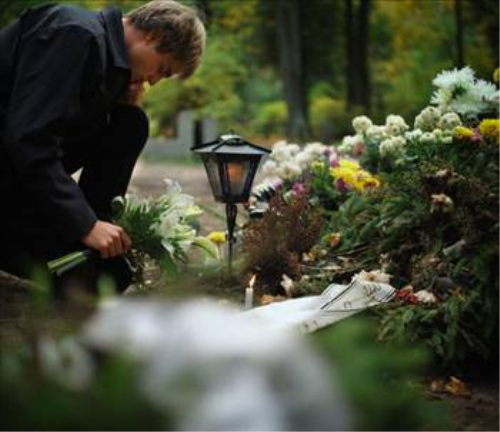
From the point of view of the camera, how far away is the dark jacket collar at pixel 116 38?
323 centimetres

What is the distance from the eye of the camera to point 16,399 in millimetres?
945

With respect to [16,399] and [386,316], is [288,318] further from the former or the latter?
[16,399]

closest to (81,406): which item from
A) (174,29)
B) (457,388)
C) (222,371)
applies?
(222,371)

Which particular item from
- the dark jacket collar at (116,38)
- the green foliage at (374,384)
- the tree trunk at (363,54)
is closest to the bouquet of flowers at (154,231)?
the dark jacket collar at (116,38)

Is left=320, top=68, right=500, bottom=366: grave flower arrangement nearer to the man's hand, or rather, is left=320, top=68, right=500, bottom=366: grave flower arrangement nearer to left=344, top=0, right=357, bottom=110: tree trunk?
the man's hand

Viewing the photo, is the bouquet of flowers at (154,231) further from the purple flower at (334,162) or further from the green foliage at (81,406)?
the green foliage at (81,406)

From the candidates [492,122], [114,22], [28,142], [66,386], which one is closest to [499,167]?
[492,122]

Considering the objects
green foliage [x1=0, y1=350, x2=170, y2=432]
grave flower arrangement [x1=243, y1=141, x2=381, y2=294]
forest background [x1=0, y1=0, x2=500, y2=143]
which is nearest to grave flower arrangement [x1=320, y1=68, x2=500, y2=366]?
grave flower arrangement [x1=243, y1=141, x2=381, y2=294]

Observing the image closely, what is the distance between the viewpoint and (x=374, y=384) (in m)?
1.03

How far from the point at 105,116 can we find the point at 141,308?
2646mm

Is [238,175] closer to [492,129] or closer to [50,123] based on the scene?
[492,129]

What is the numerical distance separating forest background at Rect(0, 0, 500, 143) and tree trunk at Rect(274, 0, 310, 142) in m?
0.02

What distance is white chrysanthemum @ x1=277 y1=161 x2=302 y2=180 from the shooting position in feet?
17.0

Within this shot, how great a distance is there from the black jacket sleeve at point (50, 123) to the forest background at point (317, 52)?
1260 cm
